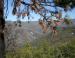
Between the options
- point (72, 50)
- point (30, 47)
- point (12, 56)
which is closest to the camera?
point (12, 56)

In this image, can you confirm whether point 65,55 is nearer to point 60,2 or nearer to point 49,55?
point 49,55

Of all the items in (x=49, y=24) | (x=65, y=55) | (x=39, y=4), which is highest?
(x=39, y=4)

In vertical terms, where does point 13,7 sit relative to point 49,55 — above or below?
above

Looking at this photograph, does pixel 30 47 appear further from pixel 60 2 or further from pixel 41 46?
pixel 60 2

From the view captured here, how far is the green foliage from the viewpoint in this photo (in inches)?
674

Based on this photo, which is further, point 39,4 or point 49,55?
point 49,55

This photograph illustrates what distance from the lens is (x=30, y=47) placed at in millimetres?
18234

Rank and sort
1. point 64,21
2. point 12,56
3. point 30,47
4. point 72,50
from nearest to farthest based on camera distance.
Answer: point 64,21
point 12,56
point 30,47
point 72,50

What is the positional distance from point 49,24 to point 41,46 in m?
10.9

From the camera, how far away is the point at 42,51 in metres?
17.8

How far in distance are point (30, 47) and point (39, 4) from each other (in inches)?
423

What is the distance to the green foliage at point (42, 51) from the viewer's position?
17125 millimetres

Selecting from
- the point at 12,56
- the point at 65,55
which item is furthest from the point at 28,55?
the point at 65,55

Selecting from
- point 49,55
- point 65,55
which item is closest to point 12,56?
point 49,55
